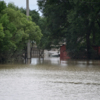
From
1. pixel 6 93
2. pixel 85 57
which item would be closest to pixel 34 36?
pixel 85 57

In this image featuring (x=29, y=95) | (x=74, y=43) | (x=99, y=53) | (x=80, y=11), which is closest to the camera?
(x=29, y=95)

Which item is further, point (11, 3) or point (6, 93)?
point (11, 3)


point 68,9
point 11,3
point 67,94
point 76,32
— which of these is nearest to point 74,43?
point 76,32

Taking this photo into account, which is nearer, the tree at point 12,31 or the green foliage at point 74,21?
the tree at point 12,31

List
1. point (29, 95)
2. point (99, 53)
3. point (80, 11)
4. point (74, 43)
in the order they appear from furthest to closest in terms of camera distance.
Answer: point (99, 53), point (74, 43), point (80, 11), point (29, 95)

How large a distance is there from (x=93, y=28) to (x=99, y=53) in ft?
19.0

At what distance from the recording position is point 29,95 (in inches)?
489

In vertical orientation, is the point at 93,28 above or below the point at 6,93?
above

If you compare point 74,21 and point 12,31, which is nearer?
point 12,31

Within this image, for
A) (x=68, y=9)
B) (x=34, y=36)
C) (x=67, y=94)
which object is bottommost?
(x=67, y=94)

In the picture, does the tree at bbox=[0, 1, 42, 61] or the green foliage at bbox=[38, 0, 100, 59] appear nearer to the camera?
the tree at bbox=[0, 1, 42, 61]

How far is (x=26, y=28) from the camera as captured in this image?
58031mm

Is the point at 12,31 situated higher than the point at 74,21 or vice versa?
the point at 74,21

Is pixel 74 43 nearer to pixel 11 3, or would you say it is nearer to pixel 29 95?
pixel 11 3
